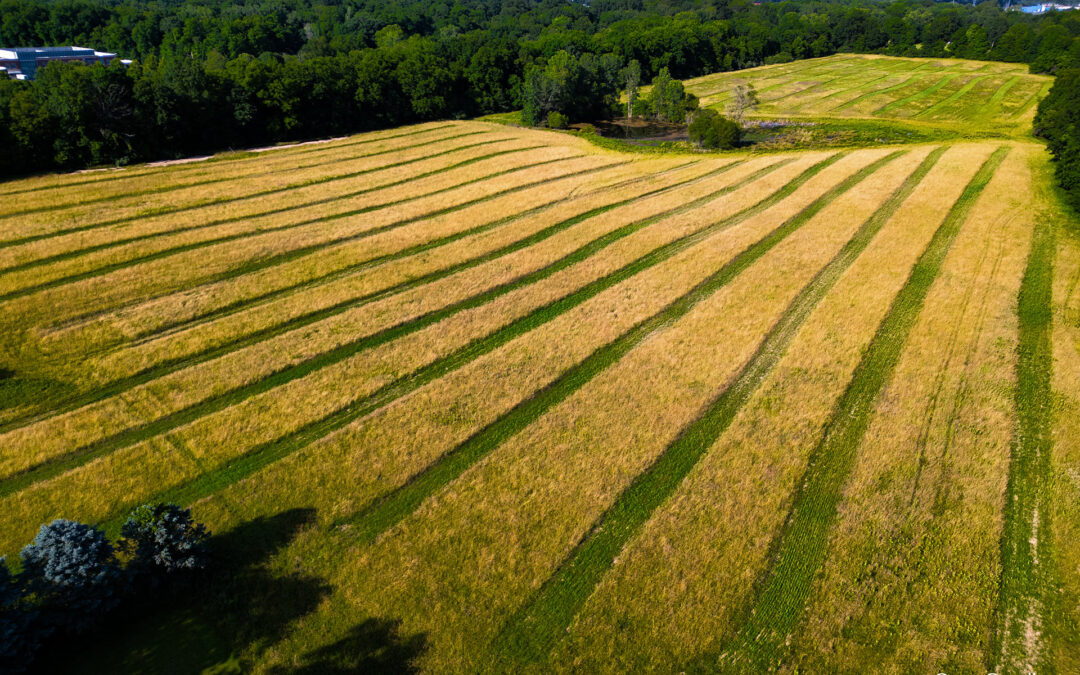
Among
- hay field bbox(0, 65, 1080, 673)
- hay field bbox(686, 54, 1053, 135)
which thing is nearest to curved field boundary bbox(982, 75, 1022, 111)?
hay field bbox(686, 54, 1053, 135)

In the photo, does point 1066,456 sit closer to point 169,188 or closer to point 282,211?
point 282,211

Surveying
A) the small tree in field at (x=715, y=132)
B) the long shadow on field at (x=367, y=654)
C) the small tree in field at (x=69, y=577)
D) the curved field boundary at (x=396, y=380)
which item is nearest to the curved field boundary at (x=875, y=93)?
the small tree in field at (x=715, y=132)

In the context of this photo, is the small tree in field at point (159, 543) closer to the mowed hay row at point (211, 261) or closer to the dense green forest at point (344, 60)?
the mowed hay row at point (211, 261)

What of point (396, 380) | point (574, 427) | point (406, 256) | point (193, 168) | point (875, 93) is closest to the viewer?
point (574, 427)

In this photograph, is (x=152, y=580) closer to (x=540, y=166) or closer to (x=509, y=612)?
(x=509, y=612)

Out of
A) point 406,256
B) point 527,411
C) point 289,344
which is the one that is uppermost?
point 406,256

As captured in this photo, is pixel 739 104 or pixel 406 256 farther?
pixel 739 104

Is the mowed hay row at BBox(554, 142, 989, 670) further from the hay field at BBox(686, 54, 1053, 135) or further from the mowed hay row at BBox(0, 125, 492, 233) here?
the hay field at BBox(686, 54, 1053, 135)

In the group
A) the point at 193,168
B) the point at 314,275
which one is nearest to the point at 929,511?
the point at 314,275
